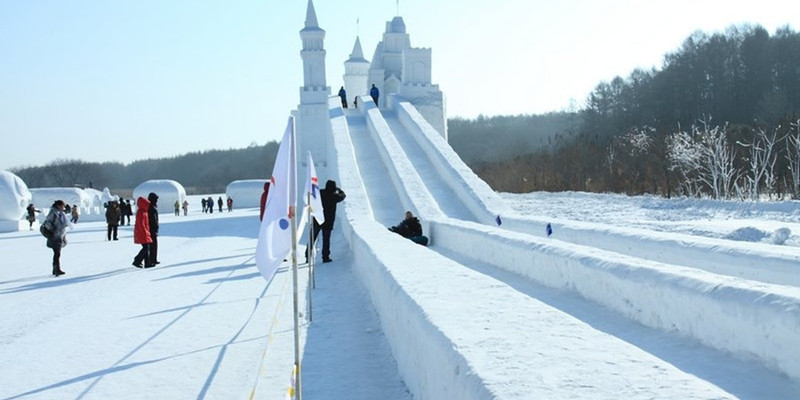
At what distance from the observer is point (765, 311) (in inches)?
187

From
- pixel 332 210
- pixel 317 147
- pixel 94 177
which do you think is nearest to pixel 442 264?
pixel 332 210

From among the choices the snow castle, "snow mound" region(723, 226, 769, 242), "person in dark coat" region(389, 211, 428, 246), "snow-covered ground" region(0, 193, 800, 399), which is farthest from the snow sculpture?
"snow mound" region(723, 226, 769, 242)

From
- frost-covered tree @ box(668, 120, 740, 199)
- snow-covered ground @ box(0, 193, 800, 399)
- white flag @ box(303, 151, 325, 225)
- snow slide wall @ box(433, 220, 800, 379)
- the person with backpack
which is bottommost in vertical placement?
snow-covered ground @ box(0, 193, 800, 399)

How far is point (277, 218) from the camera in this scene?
513 centimetres

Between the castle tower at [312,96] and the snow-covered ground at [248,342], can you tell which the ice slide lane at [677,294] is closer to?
the snow-covered ground at [248,342]

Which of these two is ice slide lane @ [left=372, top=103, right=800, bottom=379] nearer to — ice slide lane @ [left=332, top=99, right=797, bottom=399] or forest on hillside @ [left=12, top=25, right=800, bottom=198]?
ice slide lane @ [left=332, top=99, right=797, bottom=399]

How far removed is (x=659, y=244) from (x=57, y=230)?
980 centimetres

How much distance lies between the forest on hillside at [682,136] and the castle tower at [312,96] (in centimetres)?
1064

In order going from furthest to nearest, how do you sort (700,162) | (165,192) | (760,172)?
(165,192) → (700,162) → (760,172)

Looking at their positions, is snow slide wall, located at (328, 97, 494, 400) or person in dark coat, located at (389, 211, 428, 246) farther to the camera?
person in dark coat, located at (389, 211, 428, 246)

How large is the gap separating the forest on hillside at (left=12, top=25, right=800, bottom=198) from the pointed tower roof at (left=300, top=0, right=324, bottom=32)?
13.2 metres

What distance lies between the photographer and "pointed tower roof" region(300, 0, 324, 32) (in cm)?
3922

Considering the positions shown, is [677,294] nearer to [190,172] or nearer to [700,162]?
[700,162]

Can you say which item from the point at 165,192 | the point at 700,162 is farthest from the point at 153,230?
the point at 165,192
